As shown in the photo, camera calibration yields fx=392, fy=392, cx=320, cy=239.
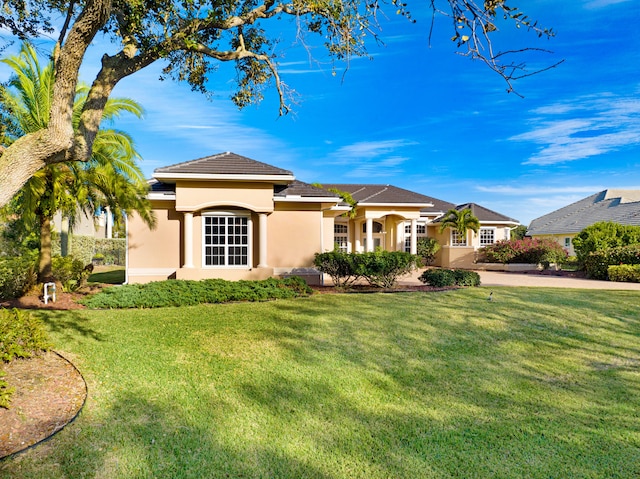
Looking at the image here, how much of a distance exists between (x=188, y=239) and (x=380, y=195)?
14887 mm

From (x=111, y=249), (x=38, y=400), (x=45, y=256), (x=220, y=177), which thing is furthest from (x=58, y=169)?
(x=111, y=249)

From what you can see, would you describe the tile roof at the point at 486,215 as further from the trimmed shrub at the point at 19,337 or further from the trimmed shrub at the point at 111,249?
the trimmed shrub at the point at 19,337

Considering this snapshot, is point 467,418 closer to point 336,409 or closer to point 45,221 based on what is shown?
point 336,409

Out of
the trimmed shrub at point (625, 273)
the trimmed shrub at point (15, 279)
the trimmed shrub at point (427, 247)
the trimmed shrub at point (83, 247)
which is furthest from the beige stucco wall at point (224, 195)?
the trimmed shrub at point (625, 273)

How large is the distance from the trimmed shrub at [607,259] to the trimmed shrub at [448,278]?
370 inches

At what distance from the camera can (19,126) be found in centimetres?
1249

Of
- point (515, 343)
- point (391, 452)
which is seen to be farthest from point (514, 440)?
point (515, 343)

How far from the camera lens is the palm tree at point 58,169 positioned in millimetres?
11938

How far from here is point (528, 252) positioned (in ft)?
87.8

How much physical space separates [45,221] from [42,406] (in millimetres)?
10044

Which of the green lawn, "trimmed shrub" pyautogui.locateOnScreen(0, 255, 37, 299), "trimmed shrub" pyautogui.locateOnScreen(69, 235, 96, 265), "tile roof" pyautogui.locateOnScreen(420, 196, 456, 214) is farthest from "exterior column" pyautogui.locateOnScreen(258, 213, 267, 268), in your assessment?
"tile roof" pyautogui.locateOnScreen(420, 196, 456, 214)

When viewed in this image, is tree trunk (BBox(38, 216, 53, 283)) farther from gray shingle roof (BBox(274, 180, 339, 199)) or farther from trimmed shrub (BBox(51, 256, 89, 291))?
gray shingle roof (BBox(274, 180, 339, 199))

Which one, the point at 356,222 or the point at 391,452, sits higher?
the point at 356,222

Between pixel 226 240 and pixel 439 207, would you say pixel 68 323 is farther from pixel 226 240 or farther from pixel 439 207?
pixel 439 207
